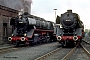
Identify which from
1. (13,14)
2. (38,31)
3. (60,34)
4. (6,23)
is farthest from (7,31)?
(60,34)

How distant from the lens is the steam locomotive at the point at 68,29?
712 inches

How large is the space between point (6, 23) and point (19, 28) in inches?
165

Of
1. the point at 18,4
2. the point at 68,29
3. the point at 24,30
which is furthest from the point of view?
the point at 18,4

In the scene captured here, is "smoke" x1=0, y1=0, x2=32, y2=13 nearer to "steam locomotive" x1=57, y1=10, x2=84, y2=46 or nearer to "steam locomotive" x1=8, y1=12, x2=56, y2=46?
"steam locomotive" x1=8, y1=12, x2=56, y2=46

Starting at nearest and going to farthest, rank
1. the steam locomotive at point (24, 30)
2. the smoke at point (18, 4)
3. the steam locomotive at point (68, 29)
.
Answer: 1. the steam locomotive at point (68, 29)
2. the steam locomotive at point (24, 30)
3. the smoke at point (18, 4)

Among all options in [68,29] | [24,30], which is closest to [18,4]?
[24,30]

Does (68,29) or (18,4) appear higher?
(18,4)

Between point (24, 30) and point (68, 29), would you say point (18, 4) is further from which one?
point (68, 29)

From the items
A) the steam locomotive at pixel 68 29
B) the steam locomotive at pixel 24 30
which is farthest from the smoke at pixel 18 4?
the steam locomotive at pixel 68 29

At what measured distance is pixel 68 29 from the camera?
61.3 feet

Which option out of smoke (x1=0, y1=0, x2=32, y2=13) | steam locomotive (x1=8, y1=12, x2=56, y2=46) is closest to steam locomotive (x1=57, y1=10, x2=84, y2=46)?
steam locomotive (x1=8, y1=12, x2=56, y2=46)

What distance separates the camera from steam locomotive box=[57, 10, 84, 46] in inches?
712

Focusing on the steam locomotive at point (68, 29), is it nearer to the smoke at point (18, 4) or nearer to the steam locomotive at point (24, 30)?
the steam locomotive at point (24, 30)

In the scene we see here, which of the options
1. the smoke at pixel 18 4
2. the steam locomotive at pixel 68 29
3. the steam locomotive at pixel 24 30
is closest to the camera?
the steam locomotive at pixel 68 29
